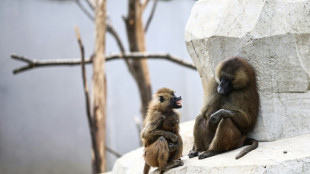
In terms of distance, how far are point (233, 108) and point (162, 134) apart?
34.7 inches

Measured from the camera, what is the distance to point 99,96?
9.77 meters

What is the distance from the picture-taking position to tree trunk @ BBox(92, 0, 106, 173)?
31.8ft

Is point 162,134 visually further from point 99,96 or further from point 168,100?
point 99,96

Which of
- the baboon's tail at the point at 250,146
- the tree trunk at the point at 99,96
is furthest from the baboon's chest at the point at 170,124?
the tree trunk at the point at 99,96

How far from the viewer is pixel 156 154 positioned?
5477 mm

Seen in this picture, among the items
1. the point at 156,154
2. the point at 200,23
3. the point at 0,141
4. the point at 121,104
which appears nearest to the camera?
the point at 156,154

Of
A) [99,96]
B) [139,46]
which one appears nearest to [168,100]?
[99,96]

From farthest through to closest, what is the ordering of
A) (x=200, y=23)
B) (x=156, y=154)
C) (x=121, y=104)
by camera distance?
(x=121, y=104)
(x=200, y=23)
(x=156, y=154)

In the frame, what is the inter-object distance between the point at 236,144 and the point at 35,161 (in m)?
8.87

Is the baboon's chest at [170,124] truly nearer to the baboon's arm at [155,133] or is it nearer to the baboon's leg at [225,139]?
the baboon's arm at [155,133]

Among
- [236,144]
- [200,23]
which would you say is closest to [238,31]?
[200,23]

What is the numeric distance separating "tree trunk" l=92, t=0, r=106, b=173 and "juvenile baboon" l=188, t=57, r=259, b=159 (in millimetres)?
4268

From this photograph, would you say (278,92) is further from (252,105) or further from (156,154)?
(156,154)

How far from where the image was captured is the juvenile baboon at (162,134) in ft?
18.0
